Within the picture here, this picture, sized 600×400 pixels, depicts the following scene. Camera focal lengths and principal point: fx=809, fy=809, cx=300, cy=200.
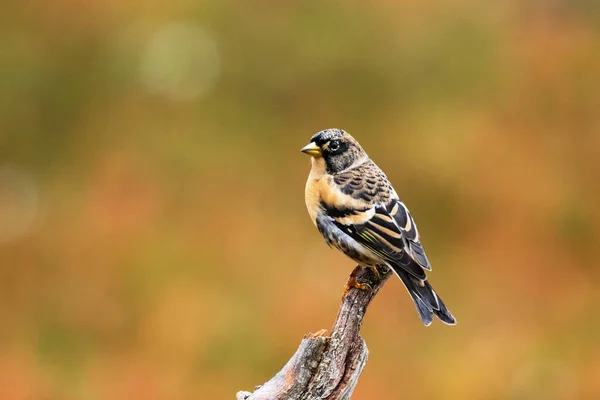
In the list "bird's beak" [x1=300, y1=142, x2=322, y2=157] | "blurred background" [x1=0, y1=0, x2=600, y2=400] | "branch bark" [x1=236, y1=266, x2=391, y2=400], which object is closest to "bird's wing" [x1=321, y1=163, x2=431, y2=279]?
"bird's beak" [x1=300, y1=142, x2=322, y2=157]

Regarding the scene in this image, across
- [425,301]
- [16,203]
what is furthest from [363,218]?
[16,203]

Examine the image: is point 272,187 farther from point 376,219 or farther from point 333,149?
point 376,219

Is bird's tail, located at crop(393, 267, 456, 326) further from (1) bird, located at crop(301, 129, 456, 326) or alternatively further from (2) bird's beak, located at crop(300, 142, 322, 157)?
(2) bird's beak, located at crop(300, 142, 322, 157)

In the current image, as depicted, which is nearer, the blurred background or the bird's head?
the bird's head

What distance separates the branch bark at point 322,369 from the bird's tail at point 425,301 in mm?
739

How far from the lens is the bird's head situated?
5.86 meters

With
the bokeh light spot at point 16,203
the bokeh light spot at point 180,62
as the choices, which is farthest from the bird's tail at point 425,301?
the bokeh light spot at point 180,62

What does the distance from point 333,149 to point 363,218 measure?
0.77 meters

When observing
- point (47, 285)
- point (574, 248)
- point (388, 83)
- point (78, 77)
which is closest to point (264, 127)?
point (388, 83)

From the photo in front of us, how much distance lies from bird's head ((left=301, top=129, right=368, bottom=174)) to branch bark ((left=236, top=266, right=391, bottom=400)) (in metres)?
1.92

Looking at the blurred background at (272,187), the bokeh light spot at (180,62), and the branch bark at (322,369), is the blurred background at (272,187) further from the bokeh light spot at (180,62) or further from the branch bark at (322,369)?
the branch bark at (322,369)

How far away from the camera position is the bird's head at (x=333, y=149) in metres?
5.86

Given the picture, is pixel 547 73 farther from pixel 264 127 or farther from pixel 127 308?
pixel 127 308

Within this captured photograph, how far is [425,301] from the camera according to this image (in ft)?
16.0
